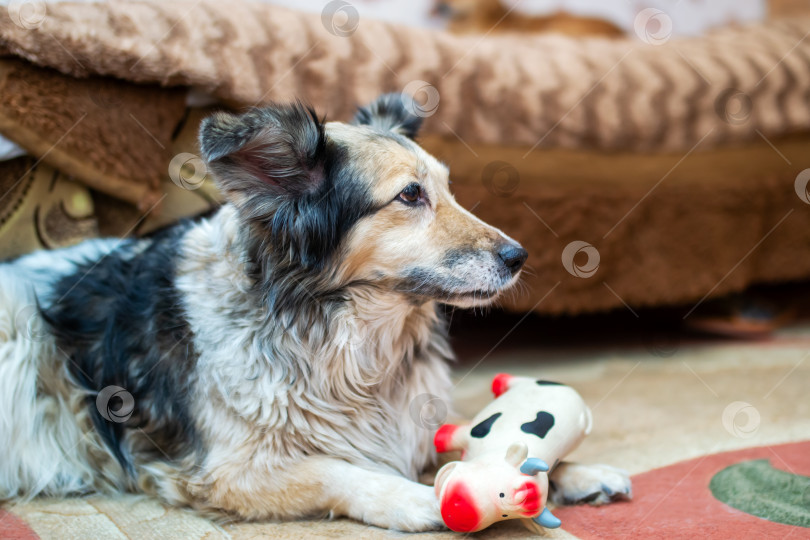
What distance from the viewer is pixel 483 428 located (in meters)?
1.76

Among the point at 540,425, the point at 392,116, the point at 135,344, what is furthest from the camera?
the point at 392,116

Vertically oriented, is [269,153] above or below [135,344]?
above

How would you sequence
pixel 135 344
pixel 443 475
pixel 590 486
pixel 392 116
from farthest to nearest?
pixel 392 116
pixel 135 344
pixel 590 486
pixel 443 475

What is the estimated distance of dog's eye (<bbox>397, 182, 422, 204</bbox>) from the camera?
1861mm

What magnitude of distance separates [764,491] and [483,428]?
796mm

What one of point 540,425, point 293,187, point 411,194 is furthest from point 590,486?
point 293,187

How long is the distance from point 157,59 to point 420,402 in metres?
1.52

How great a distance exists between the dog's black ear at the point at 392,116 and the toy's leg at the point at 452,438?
0.96m

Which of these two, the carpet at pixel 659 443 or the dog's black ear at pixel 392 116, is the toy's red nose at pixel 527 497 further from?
the dog's black ear at pixel 392 116

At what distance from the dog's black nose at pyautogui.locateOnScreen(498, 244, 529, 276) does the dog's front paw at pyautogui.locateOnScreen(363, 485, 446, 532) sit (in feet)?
2.01

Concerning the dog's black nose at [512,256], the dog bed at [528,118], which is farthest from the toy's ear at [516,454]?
the dog bed at [528,118]

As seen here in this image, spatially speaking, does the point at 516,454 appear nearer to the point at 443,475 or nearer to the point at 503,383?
the point at 443,475

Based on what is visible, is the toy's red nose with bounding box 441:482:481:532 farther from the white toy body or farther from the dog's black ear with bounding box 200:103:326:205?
the dog's black ear with bounding box 200:103:326:205

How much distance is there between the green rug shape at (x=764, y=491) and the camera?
1697 millimetres
